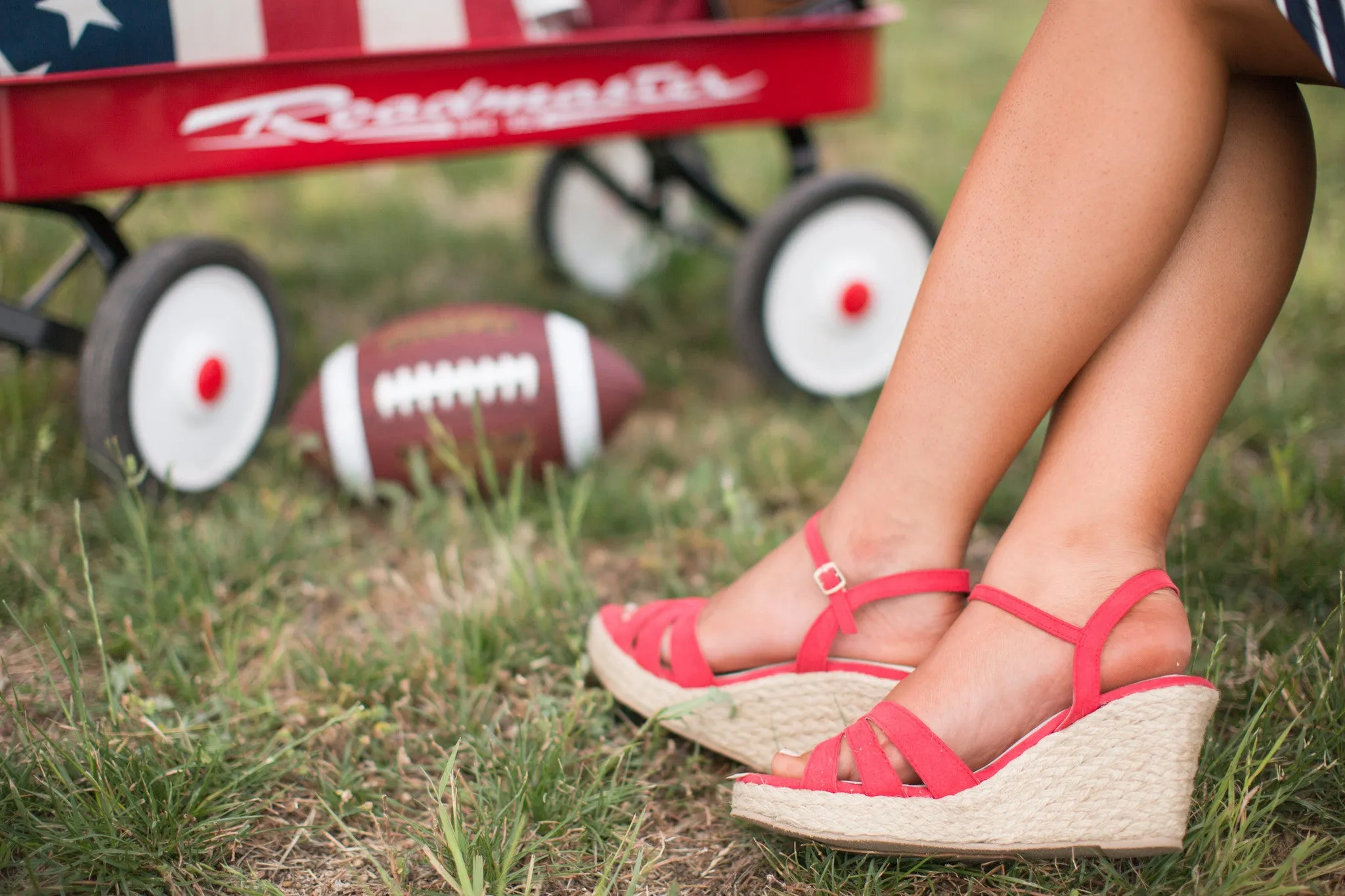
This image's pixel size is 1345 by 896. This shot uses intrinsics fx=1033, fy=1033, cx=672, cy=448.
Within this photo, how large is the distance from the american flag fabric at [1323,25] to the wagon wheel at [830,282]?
0.97 meters

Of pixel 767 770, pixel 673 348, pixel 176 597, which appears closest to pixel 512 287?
pixel 673 348

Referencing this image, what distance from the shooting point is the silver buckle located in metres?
0.96

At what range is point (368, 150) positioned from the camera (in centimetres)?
148

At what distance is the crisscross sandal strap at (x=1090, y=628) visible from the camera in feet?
2.72

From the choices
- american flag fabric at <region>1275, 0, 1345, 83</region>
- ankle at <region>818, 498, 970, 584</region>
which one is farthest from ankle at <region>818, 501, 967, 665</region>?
american flag fabric at <region>1275, 0, 1345, 83</region>

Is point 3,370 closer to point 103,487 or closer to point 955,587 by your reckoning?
point 103,487

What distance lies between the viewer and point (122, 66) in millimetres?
1276

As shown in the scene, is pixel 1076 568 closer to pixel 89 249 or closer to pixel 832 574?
pixel 832 574

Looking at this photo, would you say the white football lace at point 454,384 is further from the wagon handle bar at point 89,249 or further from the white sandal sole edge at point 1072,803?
the white sandal sole edge at point 1072,803

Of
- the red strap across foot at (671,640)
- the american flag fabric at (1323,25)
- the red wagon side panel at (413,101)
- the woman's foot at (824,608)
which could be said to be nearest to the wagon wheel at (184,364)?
the red wagon side panel at (413,101)

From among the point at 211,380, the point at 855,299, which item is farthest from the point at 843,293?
the point at 211,380

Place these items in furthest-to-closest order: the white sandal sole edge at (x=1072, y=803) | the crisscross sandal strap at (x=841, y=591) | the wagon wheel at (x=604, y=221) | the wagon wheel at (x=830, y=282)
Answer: the wagon wheel at (x=604, y=221) < the wagon wheel at (x=830, y=282) < the crisscross sandal strap at (x=841, y=591) < the white sandal sole edge at (x=1072, y=803)

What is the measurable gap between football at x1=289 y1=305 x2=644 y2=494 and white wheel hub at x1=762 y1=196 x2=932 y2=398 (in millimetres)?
352

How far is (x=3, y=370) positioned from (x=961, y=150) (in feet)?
7.90
